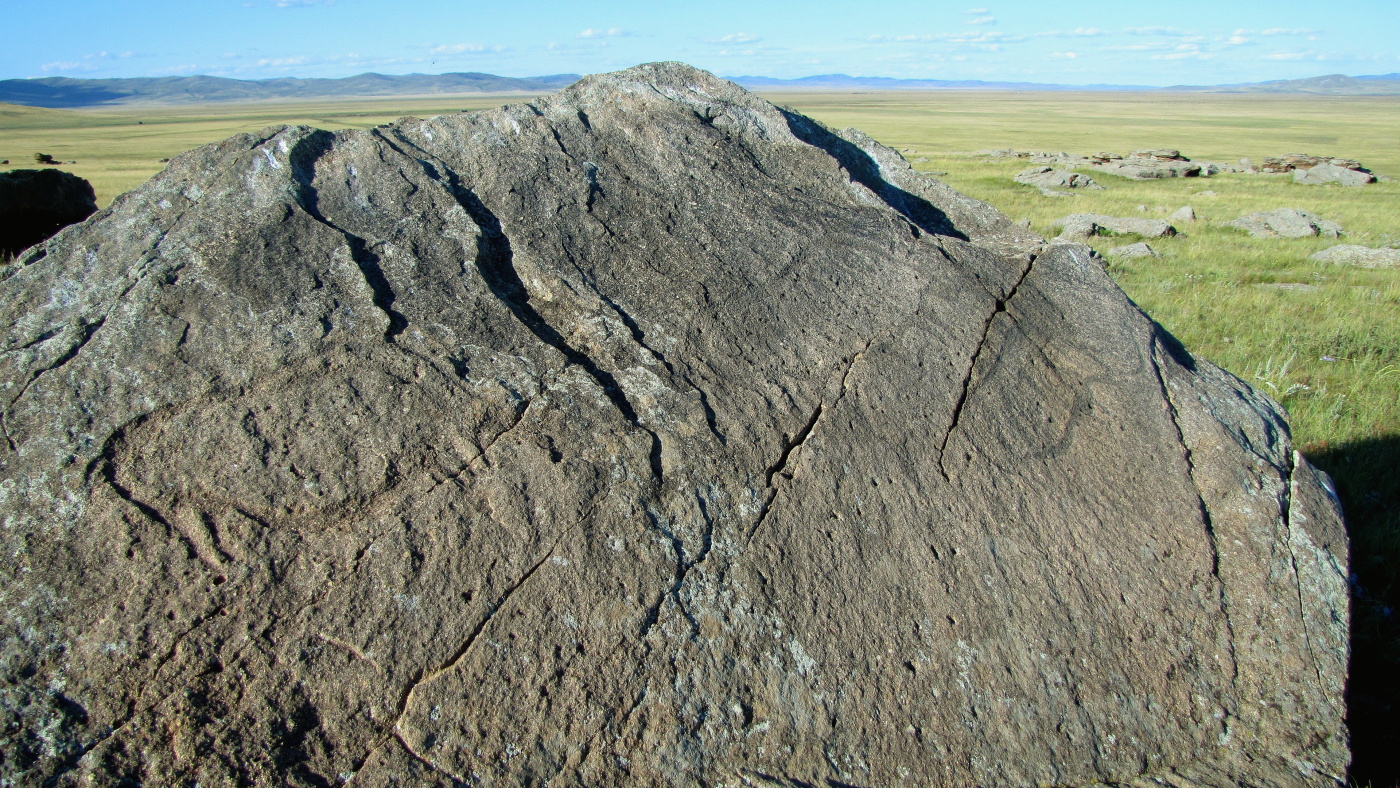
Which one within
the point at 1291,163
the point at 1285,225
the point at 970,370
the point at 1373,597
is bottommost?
the point at 1373,597

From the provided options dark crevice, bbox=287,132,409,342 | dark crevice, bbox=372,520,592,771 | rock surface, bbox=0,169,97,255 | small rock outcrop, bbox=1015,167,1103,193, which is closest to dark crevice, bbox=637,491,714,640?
dark crevice, bbox=372,520,592,771

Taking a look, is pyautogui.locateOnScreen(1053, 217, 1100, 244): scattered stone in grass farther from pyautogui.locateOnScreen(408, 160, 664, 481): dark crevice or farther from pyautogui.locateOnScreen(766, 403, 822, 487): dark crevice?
pyautogui.locateOnScreen(408, 160, 664, 481): dark crevice

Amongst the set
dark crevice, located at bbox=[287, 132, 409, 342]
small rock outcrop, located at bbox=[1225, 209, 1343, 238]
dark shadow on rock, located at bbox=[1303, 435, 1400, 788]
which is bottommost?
dark shadow on rock, located at bbox=[1303, 435, 1400, 788]

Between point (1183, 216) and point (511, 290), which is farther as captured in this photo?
point (1183, 216)

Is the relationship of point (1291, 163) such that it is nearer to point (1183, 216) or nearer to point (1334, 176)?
point (1334, 176)

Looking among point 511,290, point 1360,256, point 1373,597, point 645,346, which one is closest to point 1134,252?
point 1360,256
